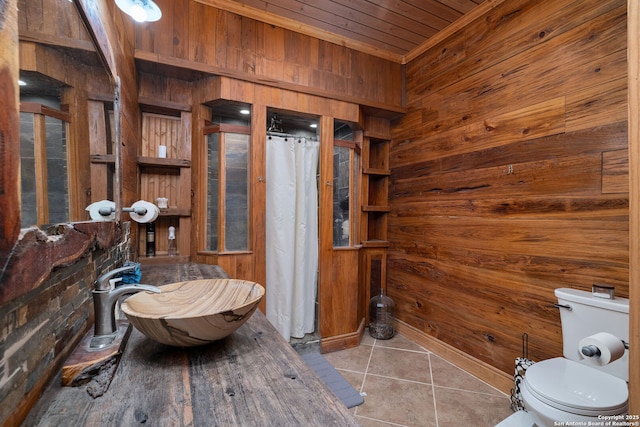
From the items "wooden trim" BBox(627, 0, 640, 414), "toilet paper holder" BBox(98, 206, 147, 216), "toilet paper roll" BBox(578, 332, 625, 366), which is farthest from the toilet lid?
"toilet paper holder" BBox(98, 206, 147, 216)

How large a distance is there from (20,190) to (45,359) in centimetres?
40

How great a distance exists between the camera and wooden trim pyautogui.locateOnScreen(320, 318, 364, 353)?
2424mm

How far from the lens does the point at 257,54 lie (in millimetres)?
2174

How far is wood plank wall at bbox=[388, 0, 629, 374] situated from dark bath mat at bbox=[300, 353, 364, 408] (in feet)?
3.14

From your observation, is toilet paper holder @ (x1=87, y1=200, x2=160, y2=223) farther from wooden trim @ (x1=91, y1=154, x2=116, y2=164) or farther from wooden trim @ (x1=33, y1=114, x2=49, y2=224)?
wooden trim @ (x1=33, y1=114, x2=49, y2=224)

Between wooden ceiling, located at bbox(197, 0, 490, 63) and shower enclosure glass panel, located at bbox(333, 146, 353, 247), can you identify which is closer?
wooden ceiling, located at bbox(197, 0, 490, 63)

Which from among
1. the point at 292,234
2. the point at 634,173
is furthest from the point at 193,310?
the point at 292,234

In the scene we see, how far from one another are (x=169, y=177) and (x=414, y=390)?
249cm

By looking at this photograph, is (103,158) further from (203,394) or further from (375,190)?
(375,190)

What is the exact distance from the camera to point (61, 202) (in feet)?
2.18

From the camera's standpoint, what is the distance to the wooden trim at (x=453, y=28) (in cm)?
203

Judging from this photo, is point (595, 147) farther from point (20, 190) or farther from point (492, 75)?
point (20, 190)

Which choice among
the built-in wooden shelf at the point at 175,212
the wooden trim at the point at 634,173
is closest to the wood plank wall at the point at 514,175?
the wooden trim at the point at 634,173

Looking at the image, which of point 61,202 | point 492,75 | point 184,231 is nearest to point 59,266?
point 61,202
